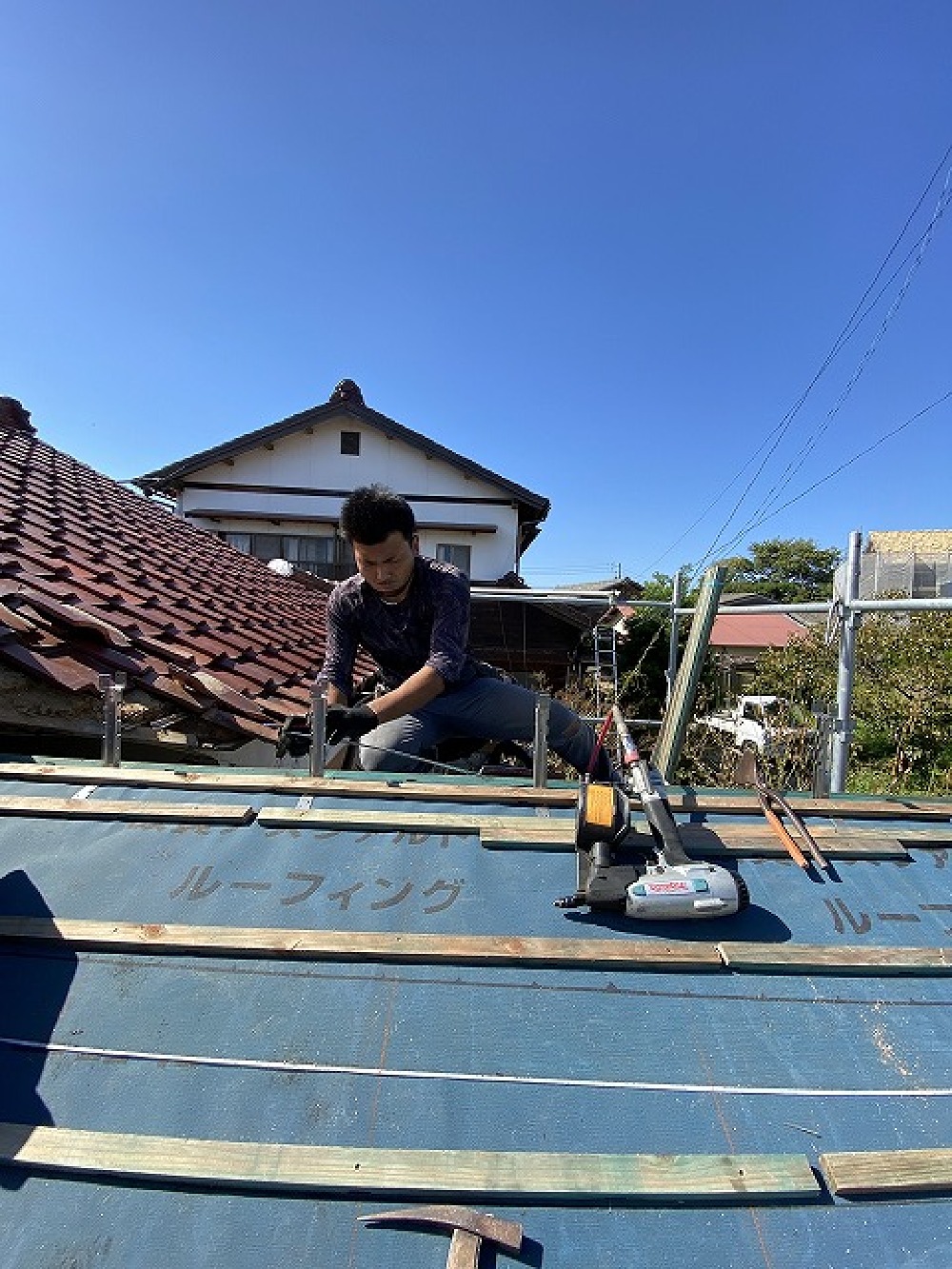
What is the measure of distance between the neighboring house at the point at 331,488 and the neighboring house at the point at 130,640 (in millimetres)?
9581

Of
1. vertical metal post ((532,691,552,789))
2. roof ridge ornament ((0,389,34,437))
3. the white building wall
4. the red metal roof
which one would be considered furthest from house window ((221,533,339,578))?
vertical metal post ((532,691,552,789))

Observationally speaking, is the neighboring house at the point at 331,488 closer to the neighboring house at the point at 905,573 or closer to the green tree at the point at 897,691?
the neighboring house at the point at 905,573

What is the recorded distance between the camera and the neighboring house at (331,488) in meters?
16.3

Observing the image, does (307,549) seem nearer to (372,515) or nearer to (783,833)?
(372,515)

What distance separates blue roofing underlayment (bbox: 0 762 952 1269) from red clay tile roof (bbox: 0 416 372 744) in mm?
960

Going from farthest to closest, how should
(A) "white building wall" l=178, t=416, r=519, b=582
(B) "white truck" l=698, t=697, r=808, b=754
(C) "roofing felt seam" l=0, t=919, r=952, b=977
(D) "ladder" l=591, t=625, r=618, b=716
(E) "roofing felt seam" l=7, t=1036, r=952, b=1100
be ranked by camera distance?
(A) "white building wall" l=178, t=416, r=519, b=582 < (D) "ladder" l=591, t=625, r=618, b=716 < (B) "white truck" l=698, t=697, r=808, b=754 < (C) "roofing felt seam" l=0, t=919, r=952, b=977 < (E) "roofing felt seam" l=7, t=1036, r=952, b=1100

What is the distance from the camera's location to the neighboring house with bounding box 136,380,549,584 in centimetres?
1627

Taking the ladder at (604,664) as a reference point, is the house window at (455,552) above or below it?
above

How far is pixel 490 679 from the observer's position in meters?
2.98

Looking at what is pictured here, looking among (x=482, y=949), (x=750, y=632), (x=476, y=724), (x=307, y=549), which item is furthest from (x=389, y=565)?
(x=750, y=632)

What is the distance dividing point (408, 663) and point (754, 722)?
3.14 metres

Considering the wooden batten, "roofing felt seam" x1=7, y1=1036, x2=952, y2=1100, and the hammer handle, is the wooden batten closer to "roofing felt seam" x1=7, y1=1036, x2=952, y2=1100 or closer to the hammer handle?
"roofing felt seam" x1=7, y1=1036, x2=952, y2=1100

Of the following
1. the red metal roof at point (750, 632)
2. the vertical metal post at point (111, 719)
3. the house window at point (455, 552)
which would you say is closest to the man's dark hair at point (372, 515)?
the vertical metal post at point (111, 719)

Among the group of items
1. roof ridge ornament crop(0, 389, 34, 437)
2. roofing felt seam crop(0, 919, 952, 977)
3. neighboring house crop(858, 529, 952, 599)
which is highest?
roof ridge ornament crop(0, 389, 34, 437)
